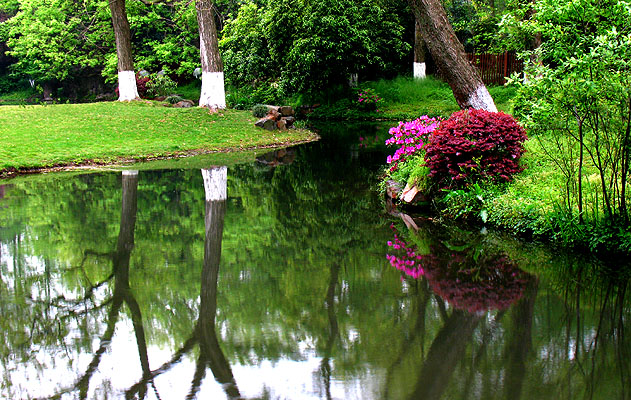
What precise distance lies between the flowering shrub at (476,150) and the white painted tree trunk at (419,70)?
2093cm

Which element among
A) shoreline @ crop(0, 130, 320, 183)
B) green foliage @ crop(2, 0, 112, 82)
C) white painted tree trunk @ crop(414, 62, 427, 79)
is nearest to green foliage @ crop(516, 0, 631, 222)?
shoreline @ crop(0, 130, 320, 183)

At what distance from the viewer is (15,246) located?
7.54 m

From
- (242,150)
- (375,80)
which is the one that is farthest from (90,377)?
(375,80)

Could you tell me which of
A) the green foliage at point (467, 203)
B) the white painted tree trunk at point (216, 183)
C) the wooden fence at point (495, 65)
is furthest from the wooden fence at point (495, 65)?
the green foliage at point (467, 203)

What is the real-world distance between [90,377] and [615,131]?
5845mm

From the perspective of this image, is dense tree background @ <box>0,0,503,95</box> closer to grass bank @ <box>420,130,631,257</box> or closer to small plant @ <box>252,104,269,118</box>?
small plant @ <box>252,104,269,118</box>

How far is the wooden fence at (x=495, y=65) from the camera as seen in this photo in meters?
28.5

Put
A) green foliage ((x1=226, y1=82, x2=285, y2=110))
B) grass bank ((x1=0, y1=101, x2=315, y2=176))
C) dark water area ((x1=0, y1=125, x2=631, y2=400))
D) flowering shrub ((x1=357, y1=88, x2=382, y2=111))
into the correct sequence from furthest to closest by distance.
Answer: green foliage ((x1=226, y1=82, x2=285, y2=110))
flowering shrub ((x1=357, y1=88, x2=382, y2=111))
grass bank ((x1=0, y1=101, x2=315, y2=176))
dark water area ((x1=0, y1=125, x2=631, y2=400))

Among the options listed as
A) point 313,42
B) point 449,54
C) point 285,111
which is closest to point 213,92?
point 285,111

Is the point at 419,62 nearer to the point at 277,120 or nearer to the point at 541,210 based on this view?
the point at 277,120

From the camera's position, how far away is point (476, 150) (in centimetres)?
905

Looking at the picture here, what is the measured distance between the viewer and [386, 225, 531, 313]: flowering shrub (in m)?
5.45

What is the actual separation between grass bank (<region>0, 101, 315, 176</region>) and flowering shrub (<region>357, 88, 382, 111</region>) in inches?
303

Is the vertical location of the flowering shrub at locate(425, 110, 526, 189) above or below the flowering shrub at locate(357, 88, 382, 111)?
below
